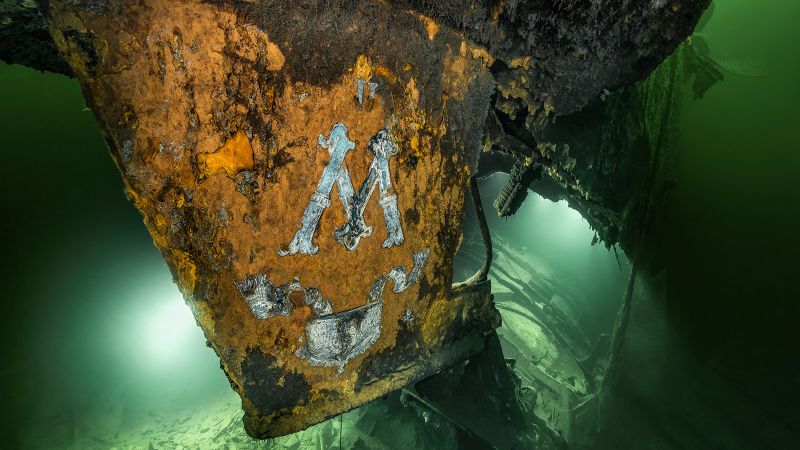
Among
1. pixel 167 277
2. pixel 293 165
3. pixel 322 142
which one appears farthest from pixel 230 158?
pixel 167 277

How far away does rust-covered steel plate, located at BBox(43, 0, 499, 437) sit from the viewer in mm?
906

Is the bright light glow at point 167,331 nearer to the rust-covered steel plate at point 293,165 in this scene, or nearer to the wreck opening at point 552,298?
the wreck opening at point 552,298

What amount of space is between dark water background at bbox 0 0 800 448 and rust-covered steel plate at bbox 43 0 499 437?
3.38 m

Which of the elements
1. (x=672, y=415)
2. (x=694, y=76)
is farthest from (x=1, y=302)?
(x=694, y=76)

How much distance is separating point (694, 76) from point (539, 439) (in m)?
4.65

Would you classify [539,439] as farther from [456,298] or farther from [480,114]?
[480,114]

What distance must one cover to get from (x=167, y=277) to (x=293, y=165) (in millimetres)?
7355

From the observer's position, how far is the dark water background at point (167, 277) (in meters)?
3.22

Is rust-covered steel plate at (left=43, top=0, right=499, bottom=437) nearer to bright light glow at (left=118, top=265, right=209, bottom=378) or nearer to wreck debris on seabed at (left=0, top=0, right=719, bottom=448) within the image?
wreck debris on seabed at (left=0, top=0, right=719, bottom=448)

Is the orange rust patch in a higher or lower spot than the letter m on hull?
higher

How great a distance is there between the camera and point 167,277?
23.0 ft

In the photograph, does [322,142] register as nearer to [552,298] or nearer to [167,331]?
[167,331]

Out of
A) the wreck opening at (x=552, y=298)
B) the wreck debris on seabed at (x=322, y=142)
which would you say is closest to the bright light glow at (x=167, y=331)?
the wreck opening at (x=552, y=298)

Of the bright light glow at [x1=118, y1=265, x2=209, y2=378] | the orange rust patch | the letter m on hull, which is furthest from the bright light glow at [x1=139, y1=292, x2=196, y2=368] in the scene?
the orange rust patch
